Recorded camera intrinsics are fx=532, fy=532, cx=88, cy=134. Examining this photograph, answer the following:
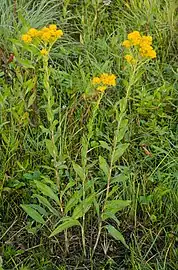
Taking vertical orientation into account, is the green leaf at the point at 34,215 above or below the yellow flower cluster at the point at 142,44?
below

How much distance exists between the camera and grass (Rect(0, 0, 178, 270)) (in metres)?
1.86

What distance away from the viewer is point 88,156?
7.38ft

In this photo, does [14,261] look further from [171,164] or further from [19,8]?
[19,8]

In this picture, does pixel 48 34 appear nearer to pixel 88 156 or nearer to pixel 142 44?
pixel 142 44

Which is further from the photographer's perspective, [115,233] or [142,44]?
[115,233]

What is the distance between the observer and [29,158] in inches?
86.5

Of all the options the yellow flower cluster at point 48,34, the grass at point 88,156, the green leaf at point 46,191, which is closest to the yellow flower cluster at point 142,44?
the grass at point 88,156

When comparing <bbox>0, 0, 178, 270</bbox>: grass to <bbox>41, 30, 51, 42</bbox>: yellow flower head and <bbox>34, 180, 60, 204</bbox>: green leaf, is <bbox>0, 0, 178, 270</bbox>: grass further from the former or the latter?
<bbox>41, 30, 51, 42</bbox>: yellow flower head

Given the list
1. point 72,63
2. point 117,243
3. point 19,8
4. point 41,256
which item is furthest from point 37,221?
point 19,8

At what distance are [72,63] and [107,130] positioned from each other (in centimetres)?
57

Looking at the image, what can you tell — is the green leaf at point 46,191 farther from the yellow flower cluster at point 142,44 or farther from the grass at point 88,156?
the yellow flower cluster at point 142,44

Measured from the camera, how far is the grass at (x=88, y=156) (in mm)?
1863

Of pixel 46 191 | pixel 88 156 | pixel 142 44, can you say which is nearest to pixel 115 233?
pixel 46 191

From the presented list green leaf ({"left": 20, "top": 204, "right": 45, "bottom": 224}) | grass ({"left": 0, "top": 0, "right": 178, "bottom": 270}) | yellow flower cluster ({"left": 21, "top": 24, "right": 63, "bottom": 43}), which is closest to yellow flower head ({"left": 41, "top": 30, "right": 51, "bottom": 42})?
yellow flower cluster ({"left": 21, "top": 24, "right": 63, "bottom": 43})
